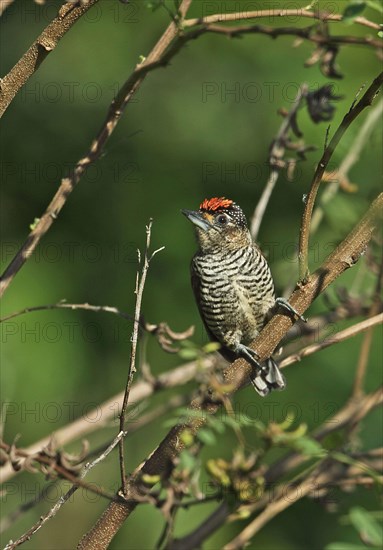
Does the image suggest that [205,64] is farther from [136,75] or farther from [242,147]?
[136,75]

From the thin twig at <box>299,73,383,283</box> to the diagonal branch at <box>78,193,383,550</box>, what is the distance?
0.06 m

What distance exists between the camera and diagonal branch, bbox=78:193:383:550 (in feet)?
8.27

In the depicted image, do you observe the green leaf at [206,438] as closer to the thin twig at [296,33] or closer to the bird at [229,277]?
the thin twig at [296,33]

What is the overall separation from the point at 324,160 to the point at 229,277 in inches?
81.6

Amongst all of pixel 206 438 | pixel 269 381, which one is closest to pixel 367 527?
pixel 206 438

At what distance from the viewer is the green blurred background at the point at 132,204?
604 centimetres

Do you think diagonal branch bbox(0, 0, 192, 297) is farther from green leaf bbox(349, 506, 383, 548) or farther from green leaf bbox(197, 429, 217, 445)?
green leaf bbox(349, 506, 383, 548)

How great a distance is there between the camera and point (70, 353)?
244 inches

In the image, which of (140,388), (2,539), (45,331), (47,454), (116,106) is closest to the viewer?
(47,454)

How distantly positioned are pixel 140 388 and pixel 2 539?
3039 mm

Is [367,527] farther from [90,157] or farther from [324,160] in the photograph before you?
[90,157]

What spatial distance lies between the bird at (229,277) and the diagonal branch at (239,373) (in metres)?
1.70

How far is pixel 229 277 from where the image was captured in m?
4.66

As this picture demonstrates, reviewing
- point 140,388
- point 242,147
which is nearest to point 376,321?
point 140,388
